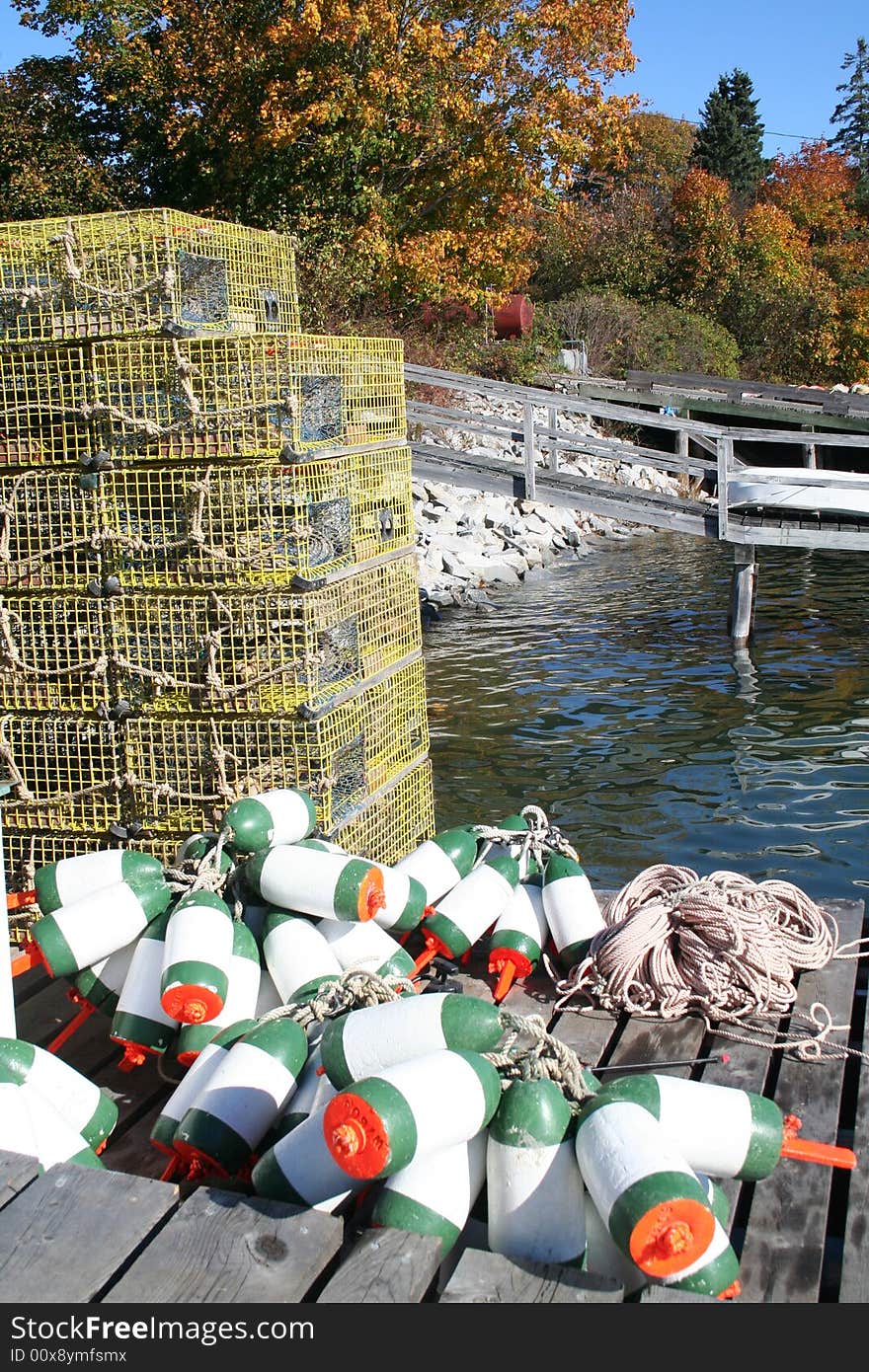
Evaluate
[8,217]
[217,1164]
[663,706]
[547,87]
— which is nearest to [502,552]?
[663,706]

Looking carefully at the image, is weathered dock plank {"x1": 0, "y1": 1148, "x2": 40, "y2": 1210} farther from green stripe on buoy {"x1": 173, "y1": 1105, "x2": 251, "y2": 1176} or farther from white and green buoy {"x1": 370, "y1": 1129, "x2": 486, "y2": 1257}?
white and green buoy {"x1": 370, "y1": 1129, "x2": 486, "y2": 1257}

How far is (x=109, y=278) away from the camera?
517 centimetres

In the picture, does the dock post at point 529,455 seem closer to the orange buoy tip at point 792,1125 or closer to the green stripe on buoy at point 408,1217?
the orange buoy tip at point 792,1125

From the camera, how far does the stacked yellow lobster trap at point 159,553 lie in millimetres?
4973

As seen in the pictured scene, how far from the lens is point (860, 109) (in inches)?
3246

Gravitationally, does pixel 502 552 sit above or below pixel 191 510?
below

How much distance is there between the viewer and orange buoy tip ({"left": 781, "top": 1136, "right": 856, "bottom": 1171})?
3402 millimetres

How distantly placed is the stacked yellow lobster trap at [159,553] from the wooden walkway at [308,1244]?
173cm

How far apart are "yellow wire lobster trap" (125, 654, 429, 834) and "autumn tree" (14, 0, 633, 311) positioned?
712 inches

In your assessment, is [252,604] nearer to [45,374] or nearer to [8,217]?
[45,374]

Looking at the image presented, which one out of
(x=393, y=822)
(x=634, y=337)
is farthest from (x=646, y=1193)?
(x=634, y=337)

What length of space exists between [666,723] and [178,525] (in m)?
7.35

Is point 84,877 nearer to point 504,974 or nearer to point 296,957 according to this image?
point 296,957
